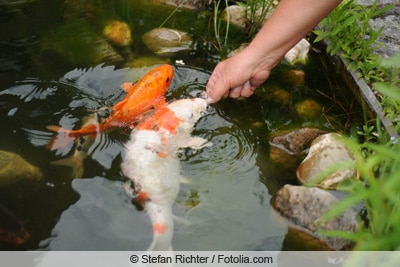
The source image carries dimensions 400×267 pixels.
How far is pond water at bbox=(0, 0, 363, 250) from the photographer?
296 cm

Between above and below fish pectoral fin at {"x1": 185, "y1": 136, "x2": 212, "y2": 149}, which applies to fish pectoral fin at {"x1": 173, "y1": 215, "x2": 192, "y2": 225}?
below

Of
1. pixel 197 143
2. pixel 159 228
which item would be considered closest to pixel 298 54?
pixel 197 143

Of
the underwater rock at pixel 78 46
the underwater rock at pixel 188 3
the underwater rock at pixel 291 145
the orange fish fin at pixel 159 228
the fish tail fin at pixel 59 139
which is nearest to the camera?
the orange fish fin at pixel 159 228

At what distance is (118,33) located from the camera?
450cm

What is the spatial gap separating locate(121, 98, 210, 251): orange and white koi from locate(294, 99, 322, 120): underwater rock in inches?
34.9

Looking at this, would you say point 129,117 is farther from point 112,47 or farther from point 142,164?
point 112,47

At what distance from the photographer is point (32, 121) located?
354 centimetres

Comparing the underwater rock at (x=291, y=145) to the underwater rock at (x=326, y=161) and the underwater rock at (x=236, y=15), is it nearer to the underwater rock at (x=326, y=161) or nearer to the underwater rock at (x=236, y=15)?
the underwater rock at (x=326, y=161)

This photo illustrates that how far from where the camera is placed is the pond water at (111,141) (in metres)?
2.96

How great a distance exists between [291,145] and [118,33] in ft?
6.99

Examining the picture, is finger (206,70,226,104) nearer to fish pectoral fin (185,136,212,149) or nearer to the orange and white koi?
the orange and white koi

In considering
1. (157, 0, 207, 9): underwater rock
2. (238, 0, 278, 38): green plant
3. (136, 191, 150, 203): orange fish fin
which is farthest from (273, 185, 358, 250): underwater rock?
(157, 0, 207, 9): underwater rock

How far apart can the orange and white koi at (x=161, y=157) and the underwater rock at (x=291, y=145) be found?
585mm

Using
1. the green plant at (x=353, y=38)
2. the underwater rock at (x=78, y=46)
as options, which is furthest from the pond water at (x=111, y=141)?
the green plant at (x=353, y=38)
